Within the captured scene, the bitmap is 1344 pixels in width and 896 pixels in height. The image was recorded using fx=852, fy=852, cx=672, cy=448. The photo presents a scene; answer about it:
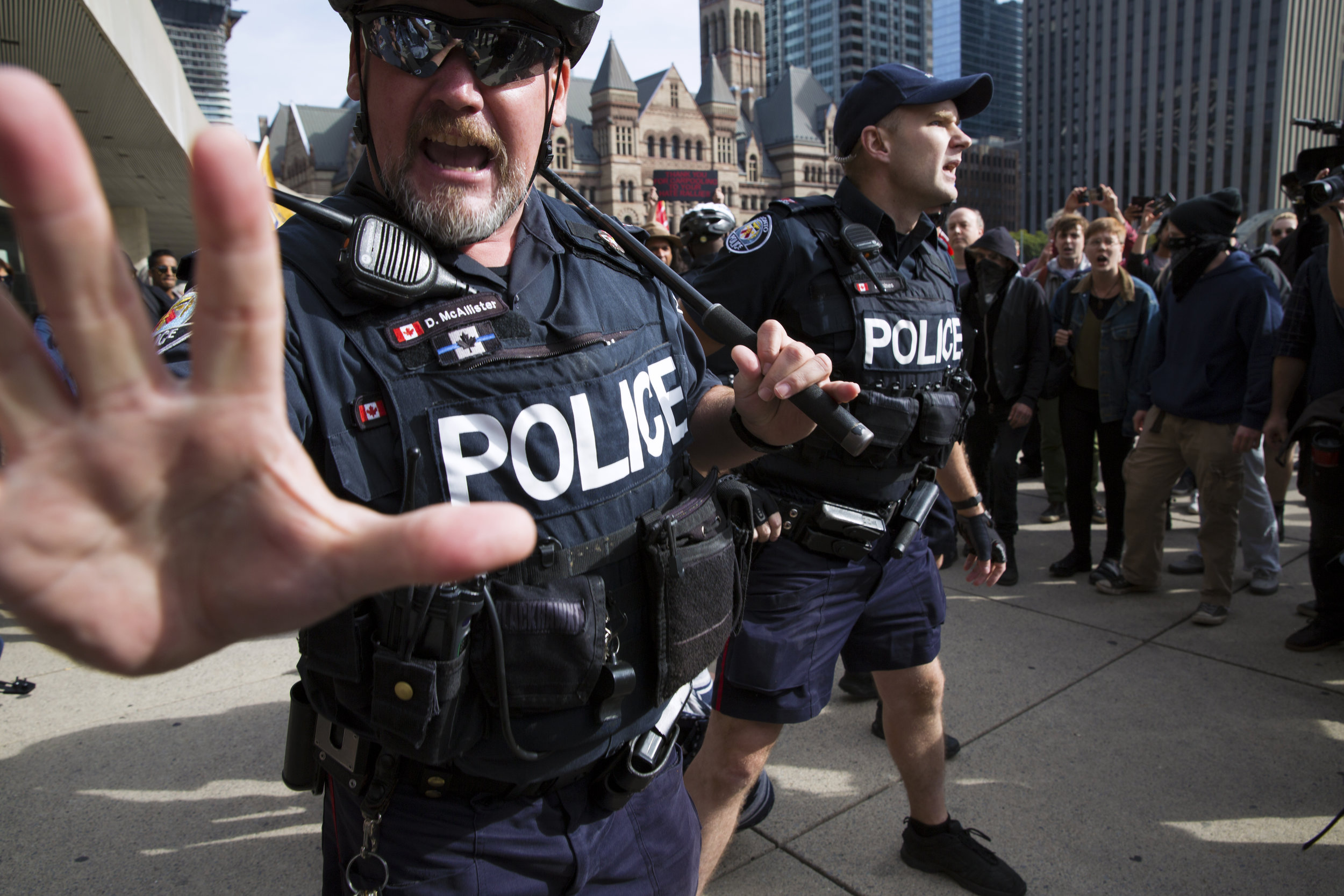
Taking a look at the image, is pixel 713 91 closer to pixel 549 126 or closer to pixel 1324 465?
pixel 1324 465

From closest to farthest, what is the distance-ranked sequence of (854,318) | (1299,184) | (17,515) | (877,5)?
(17,515) → (854,318) → (1299,184) → (877,5)

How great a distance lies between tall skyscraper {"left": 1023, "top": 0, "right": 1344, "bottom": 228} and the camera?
7744cm

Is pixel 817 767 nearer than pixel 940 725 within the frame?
No

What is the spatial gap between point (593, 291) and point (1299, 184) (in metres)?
4.16

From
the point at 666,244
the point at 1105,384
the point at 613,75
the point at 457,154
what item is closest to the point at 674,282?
the point at 457,154

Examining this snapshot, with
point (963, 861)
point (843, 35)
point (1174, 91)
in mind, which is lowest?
point (963, 861)

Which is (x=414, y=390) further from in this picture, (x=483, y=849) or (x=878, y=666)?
(x=878, y=666)

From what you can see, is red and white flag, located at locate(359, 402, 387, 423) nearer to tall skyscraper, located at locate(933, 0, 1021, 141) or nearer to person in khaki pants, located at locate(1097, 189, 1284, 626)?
person in khaki pants, located at locate(1097, 189, 1284, 626)

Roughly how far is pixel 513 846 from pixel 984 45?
172671 millimetres

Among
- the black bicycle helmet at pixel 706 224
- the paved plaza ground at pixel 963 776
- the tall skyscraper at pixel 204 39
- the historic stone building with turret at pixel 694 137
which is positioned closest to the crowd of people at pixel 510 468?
the paved plaza ground at pixel 963 776

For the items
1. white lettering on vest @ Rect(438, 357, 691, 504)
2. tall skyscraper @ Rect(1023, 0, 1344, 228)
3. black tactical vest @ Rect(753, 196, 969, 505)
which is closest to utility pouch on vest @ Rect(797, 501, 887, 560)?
black tactical vest @ Rect(753, 196, 969, 505)

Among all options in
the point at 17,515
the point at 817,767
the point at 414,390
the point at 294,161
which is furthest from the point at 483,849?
the point at 294,161

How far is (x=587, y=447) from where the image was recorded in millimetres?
1354

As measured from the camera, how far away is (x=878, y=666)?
2.42 meters
